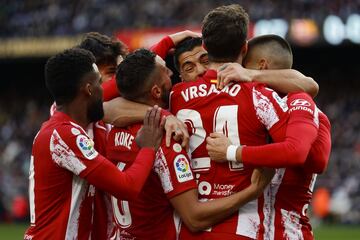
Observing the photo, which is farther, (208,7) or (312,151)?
(208,7)

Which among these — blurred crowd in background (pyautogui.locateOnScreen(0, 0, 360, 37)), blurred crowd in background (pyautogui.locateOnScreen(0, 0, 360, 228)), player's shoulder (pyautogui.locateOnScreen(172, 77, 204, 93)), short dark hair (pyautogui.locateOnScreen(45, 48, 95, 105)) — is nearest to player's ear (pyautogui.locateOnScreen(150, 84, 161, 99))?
player's shoulder (pyautogui.locateOnScreen(172, 77, 204, 93))

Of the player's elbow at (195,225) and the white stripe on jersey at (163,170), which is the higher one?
the white stripe on jersey at (163,170)

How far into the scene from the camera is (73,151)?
5227mm

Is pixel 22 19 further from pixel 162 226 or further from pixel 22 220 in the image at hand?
pixel 162 226

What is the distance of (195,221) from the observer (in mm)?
5176

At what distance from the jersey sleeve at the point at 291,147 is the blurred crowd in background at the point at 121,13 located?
21.8 metres

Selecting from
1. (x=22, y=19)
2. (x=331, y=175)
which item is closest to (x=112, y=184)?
(x=331, y=175)

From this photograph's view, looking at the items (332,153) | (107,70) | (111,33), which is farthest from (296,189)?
(111,33)

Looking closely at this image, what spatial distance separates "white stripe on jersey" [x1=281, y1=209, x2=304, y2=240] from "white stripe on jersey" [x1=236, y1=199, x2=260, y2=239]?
0.25m

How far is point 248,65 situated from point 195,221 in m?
1.09

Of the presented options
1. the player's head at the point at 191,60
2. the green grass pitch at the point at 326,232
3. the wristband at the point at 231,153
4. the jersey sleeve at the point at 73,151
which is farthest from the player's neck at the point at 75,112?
the green grass pitch at the point at 326,232

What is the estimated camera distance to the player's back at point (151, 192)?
526cm

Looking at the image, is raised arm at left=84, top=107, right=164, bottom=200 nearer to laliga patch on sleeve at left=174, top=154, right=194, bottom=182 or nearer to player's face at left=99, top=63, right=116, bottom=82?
laliga patch on sleeve at left=174, top=154, right=194, bottom=182

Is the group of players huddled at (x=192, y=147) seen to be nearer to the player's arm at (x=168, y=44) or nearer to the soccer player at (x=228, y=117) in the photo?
the soccer player at (x=228, y=117)
